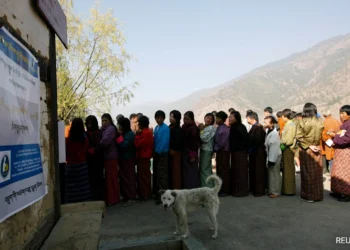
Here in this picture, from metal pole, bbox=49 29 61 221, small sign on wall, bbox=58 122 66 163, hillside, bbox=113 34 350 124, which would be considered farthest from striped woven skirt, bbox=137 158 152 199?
hillside, bbox=113 34 350 124

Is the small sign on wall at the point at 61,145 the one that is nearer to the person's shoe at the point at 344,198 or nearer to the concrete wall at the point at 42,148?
the concrete wall at the point at 42,148

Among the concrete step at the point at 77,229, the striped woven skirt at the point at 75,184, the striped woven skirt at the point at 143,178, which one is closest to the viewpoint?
the concrete step at the point at 77,229

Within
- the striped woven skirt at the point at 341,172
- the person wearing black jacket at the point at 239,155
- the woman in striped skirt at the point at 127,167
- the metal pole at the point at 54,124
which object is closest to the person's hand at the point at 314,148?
the striped woven skirt at the point at 341,172

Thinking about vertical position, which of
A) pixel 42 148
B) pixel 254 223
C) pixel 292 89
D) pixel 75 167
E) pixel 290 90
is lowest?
pixel 254 223

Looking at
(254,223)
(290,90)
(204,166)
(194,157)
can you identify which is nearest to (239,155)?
(204,166)

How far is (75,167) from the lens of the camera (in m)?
5.43

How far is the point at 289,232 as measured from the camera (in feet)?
14.4

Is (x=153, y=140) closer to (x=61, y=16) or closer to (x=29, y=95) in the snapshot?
(x=61, y=16)

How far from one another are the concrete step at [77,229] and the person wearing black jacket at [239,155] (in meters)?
3.64

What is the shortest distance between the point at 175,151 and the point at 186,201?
83.3 inches

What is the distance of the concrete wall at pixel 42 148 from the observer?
2.19 metres

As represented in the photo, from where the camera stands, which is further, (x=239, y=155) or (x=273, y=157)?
(x=239, y=155)

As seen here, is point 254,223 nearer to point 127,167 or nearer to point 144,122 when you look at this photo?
point 127,167

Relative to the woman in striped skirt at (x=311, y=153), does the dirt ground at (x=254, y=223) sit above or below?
below
